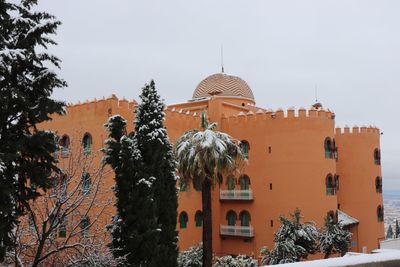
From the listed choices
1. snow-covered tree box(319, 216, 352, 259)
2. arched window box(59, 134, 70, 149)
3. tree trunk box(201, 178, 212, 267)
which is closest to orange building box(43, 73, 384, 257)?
arched window box(59, 134, 70, 149)

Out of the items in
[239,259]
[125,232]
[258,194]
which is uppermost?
[258,194]

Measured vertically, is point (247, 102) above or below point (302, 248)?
→ above

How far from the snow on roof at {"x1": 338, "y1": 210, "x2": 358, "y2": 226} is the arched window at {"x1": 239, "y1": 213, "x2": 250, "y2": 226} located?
19.7 feet

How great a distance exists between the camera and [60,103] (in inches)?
421

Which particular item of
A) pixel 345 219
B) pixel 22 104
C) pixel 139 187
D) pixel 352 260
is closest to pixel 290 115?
pixel 345 219

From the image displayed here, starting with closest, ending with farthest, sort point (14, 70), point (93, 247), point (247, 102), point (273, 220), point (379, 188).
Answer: point (14, 70) → point (93, 247) → point (273, 220) → point (379, 188) → point (247, 102)

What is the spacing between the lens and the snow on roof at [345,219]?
102ft

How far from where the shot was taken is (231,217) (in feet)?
104

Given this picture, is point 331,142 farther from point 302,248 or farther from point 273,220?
point 302,248

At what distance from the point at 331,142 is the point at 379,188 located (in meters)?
6.51

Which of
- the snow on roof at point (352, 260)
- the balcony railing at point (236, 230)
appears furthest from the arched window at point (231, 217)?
the snow on roof at point (352, 260)

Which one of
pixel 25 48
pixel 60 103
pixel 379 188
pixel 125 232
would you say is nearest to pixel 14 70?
pixel 25 48

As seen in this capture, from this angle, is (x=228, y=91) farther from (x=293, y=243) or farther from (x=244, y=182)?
(x=293, y=243)

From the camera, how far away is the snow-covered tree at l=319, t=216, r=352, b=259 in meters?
26.4
